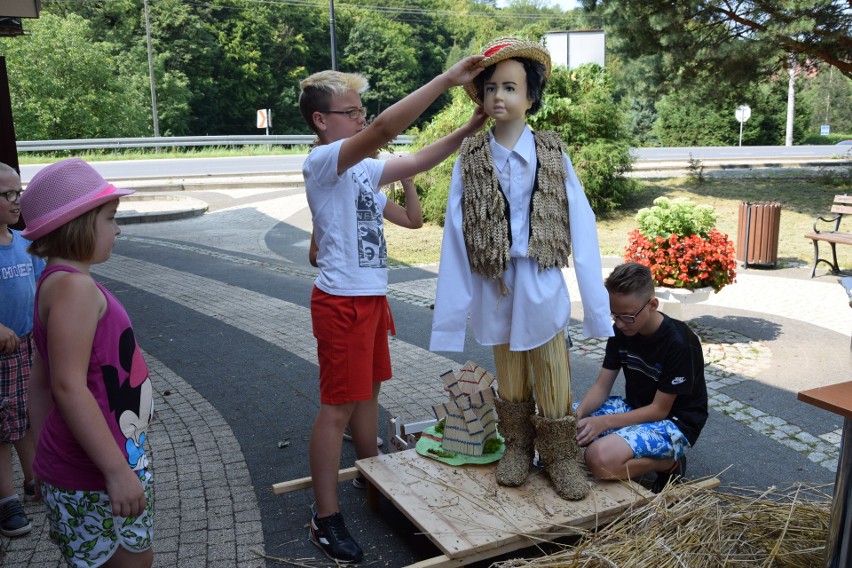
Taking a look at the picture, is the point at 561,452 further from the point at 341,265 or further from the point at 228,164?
the point at 228,164

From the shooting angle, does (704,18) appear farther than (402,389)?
Yes

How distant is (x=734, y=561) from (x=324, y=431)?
1.74m

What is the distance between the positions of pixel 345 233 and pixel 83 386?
135cm

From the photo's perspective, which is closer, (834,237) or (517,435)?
(517,435)

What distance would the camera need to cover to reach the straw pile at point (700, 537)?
9.14 feet

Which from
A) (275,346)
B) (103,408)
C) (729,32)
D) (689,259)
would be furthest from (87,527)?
(729,32)

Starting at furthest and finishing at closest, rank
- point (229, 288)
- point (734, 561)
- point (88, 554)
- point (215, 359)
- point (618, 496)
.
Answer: point (229, 288) < point (215, 359) < point (618, 496) < point (734, 561) < point (88, 554)

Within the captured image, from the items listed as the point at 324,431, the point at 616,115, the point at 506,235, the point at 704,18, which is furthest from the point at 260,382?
the point at 704,18

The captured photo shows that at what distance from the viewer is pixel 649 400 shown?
3.76 meters

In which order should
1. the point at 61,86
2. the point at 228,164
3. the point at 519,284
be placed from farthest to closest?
the point at 61,86, the point at 228,164, the point at 519,284

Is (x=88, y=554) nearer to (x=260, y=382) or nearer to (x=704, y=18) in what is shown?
(x=260, y=382)

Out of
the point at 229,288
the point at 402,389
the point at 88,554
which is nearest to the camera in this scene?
the point at 88,554

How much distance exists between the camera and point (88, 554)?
228cm

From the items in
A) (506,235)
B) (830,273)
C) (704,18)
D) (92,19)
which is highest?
(92,19)
